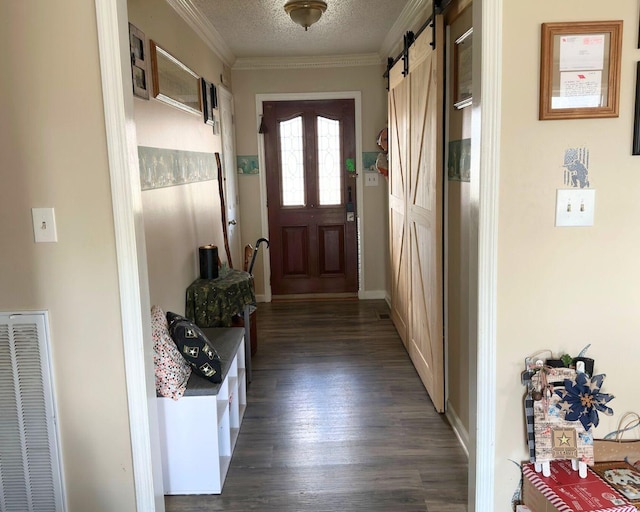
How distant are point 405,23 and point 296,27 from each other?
0.88 metres

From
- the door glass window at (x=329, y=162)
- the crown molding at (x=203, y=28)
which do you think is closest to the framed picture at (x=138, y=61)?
the crown molding at (x=203, y=28)

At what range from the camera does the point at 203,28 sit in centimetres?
396

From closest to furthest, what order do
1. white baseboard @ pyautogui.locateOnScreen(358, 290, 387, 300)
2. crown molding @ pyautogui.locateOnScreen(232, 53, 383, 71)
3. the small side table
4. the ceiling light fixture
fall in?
the ceiling light fixture < the small side table < crown molding @ pyautogui.locateOnScreen(232, 53, 383, 71) < white baseboard @ pyautogui.locateOnScreen(358, 290, 387, 300)

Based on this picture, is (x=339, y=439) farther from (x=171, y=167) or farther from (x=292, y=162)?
(x=292, y=162)

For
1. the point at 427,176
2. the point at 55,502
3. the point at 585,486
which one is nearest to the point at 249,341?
the point at 427,176

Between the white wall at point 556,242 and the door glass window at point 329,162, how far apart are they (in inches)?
158

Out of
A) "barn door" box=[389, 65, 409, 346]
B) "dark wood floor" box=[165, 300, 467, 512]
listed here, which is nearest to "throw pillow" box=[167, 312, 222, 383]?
"dark wood floor" box=[165, 300, 467, 512]

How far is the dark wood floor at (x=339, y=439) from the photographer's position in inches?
92.8

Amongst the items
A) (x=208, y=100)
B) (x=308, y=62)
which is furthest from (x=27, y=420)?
(x=308, y=62)

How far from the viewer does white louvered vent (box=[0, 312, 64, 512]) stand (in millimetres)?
1738

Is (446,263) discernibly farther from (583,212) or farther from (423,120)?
(583,212)

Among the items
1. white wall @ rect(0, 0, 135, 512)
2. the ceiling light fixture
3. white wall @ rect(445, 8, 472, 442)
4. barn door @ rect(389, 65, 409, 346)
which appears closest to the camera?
white wall @ rect(0, 0, 135, 512)

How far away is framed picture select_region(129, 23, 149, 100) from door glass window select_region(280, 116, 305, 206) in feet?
9.77

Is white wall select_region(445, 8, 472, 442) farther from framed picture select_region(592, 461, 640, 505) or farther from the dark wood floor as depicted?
framed picture select_region(592, 461, 640, 505)
